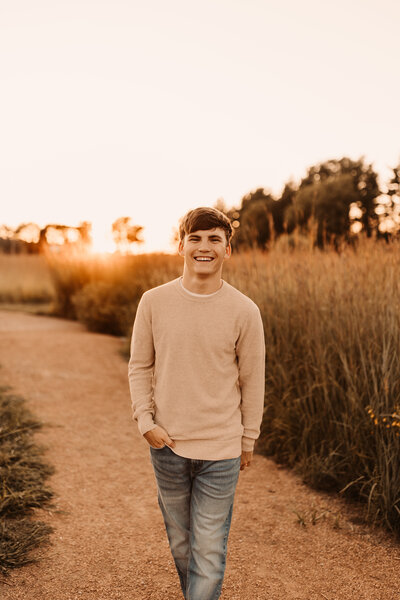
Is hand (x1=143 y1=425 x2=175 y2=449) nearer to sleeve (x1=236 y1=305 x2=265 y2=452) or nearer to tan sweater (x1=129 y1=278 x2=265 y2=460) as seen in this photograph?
tan sweater (x1=129 y1=278 x2=265 y2=460)

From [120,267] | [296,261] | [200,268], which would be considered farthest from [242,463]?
[120,267]

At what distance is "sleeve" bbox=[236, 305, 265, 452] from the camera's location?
2.05m

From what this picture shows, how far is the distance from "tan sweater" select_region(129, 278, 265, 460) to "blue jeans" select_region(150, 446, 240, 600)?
0.21 ft

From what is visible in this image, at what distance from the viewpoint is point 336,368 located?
4.13 m

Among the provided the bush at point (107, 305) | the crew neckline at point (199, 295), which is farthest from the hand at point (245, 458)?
the bush at point (107, 305)

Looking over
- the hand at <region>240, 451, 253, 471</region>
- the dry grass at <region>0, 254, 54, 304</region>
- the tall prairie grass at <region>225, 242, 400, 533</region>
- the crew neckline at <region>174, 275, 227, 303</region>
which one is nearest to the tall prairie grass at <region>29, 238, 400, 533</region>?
the tall prairie grass at <region>225, 242, 400, 533</region>

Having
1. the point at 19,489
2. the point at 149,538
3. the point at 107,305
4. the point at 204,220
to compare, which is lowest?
the point at 149,538

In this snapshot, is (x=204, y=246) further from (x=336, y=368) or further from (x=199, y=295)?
(x=336, y=368)

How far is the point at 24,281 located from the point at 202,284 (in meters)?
16.1

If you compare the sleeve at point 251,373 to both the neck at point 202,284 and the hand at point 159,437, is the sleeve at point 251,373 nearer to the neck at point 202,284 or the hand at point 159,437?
the neck at point 202,284

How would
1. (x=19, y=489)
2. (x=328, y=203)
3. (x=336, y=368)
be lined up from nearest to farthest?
(x=19, y=489) < (x=336, y=368) < (x=328, y=203)

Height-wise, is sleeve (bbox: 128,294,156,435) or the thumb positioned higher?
sleeve (bbox: 128,294,156,435)

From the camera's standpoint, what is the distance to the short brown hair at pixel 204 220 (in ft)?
6.58

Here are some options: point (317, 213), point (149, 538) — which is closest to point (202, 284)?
point (149, 538)
